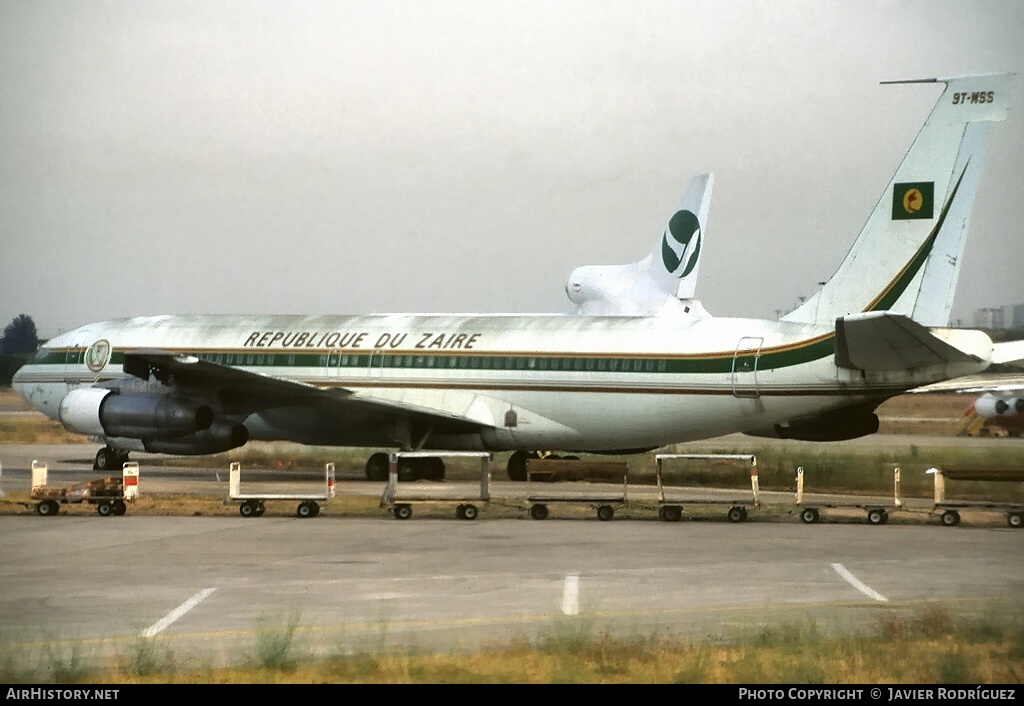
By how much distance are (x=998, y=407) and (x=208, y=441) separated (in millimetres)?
35332

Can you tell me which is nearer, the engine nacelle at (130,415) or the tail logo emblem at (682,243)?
the engine nacelle at (130,415)

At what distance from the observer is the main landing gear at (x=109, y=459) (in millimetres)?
41188

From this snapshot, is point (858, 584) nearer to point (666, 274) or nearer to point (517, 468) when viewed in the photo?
point (517, 468)

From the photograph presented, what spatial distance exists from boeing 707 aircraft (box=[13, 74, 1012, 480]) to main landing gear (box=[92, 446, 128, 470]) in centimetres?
6

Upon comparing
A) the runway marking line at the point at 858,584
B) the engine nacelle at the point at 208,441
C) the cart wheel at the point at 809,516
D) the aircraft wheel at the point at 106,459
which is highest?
the engine nacelle at the point at 208,441

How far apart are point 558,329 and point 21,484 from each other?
13.3 metres

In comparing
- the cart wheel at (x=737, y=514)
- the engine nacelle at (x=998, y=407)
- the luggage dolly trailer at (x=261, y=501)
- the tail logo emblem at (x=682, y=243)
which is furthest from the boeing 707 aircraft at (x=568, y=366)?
the engine nacelle at (x=998, y=407)

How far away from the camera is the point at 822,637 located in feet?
49.1

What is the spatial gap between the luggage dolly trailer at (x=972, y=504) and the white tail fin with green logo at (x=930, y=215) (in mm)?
3730

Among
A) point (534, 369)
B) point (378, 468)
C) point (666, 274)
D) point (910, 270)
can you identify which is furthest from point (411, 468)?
point (666, 274)

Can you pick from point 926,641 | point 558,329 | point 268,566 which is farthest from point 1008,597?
point 558,329

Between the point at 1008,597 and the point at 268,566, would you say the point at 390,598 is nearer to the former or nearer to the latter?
the point at 268,566

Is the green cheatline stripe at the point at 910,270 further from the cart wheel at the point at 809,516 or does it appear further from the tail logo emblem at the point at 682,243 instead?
the tail logo emblem at the point at 682,243

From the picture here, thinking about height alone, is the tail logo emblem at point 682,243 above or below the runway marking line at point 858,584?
above
